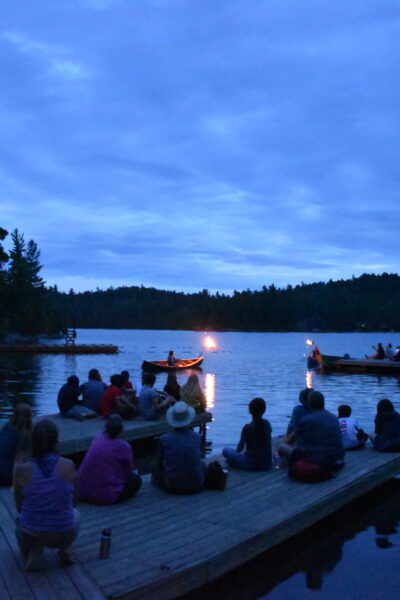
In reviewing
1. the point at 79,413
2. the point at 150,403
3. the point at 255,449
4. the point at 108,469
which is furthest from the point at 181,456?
the point at 79,413

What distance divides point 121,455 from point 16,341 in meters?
90.1

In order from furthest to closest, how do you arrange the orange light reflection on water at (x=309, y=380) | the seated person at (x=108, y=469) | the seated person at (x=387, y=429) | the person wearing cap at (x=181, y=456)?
the orange light reflection on water at (x=309, y=380), the seated person at (x=387, y=429), the person wearing cap at (x=181, y=456), the seated person at (x=108, y=469)

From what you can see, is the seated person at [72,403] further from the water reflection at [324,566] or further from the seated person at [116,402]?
the water reflection at [324,566]

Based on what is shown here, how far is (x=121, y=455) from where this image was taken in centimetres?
825

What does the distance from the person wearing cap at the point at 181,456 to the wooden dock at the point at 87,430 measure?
16.0 ft

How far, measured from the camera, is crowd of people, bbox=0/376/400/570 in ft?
18.8

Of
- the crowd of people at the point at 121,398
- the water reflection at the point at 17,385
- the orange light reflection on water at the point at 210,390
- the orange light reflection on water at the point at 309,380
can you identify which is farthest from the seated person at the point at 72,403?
the orange light reflection on water at the point at 309,380

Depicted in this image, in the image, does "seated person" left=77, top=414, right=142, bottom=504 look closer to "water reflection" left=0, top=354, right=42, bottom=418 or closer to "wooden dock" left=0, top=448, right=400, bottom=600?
"wooden dock" left=0, top=448, right=400, bottom=600

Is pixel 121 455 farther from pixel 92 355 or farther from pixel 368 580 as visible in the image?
pixel 92 355

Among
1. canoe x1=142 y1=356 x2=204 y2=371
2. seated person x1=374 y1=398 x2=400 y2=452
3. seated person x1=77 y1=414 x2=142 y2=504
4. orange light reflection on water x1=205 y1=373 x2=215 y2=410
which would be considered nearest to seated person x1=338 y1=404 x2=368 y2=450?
seated person x1=374 y1=398 x2=400 y2=452

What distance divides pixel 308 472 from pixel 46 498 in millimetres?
5486

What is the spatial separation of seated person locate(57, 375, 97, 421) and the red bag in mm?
7932

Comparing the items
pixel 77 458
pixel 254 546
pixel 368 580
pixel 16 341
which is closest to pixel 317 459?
pixel 368 580

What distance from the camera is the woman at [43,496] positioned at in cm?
568
